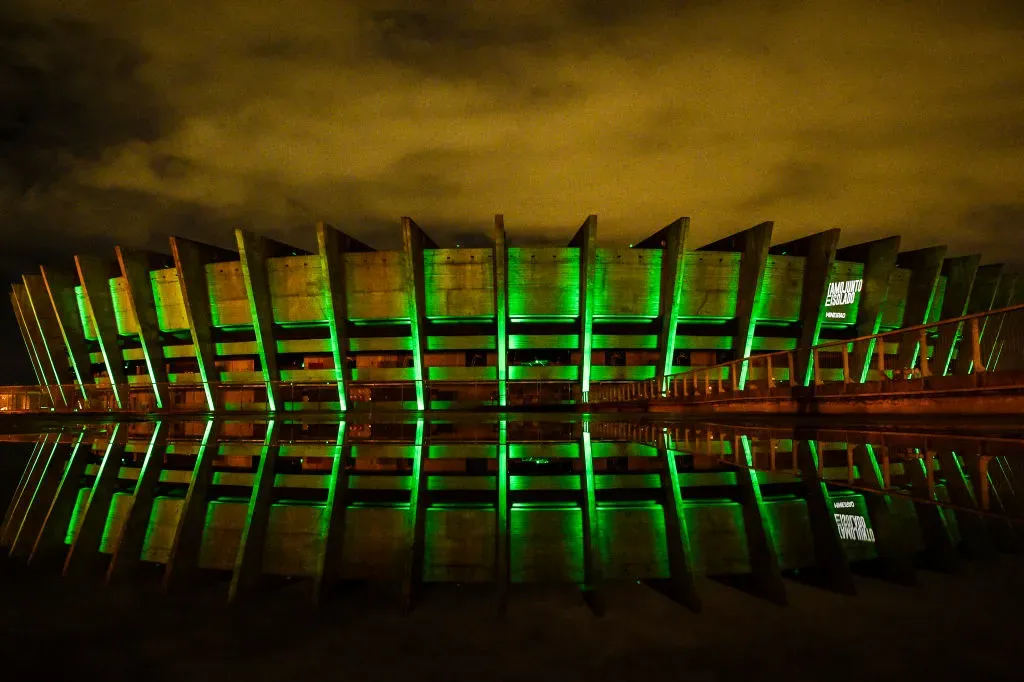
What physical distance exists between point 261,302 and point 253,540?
41.9m

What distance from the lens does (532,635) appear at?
1.38 metres

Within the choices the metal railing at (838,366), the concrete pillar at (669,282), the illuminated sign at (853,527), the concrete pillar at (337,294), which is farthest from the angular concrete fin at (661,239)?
the illuminated sign at (853,527)

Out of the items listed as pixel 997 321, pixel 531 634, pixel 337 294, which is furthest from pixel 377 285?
pixel 997 321

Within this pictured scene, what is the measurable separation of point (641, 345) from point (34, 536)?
41135 mm

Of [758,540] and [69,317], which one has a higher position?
[69,317]

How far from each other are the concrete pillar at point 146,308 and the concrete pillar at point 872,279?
48.9 m

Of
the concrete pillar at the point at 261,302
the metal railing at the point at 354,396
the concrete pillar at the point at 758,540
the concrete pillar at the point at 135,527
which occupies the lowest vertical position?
the concrete pillar at the point at 135,527

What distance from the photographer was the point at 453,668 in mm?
1200

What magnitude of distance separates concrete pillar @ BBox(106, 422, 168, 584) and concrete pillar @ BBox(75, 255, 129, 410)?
47968 millimetres

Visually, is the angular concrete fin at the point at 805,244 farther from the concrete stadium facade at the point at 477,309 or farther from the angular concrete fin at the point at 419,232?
the angular concrete fin at the point at 419,232

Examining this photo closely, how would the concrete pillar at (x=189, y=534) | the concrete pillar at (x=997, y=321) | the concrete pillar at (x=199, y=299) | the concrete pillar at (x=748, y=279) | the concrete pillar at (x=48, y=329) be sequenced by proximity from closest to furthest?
the concrete pillar at (x=189, y=534) → the concrete pillar at (x=748, y=279) → the concrete pillar at (x=199, y=299) → the concrete pillar at (x=997, y=321) → the concrete pillar at (x=48, y=329)

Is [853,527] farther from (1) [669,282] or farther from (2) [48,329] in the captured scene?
(2) [48,329]

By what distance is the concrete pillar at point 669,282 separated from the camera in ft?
130

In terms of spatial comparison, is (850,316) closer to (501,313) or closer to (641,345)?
(641,345)
